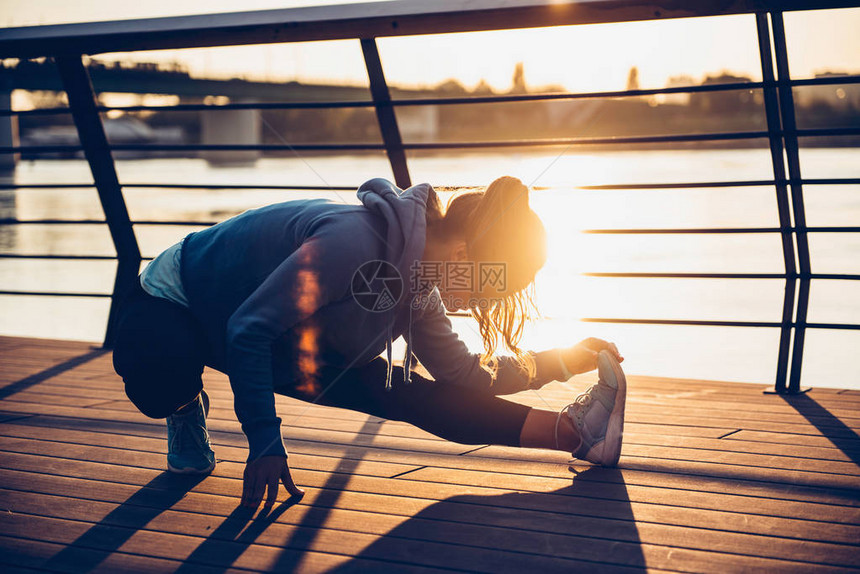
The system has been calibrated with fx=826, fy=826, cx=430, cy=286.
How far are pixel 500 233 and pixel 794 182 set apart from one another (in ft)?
4.34

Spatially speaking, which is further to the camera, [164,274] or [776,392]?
[776,392]

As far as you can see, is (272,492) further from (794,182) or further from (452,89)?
(452,89)

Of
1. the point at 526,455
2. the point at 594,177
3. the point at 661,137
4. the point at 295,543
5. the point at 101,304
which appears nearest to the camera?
the point at 295,543

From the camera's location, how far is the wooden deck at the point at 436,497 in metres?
1.51

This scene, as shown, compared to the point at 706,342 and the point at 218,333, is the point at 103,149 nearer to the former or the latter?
the point at 218,333

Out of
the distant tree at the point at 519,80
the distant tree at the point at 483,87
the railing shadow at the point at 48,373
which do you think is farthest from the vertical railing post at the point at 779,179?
the railing shadow at the point at 48,373

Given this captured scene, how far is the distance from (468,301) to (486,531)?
18.5 inches

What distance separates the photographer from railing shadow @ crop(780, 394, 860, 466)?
209 cm

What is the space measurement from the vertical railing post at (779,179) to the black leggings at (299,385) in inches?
48.3

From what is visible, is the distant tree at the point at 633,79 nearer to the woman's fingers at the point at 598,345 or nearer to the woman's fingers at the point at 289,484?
the woman's fingers at the point at 598,345

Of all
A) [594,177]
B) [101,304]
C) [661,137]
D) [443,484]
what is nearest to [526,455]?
[443,484]

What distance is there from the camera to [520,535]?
159 cm

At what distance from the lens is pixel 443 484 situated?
6.15ft

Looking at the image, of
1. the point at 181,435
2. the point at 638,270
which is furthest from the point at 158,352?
the point at 638,270
